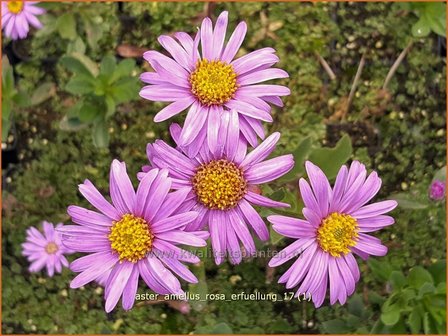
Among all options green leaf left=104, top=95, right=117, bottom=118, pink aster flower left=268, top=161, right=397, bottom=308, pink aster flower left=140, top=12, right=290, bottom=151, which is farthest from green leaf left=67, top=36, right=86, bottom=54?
pink aster flower left=268, top=161, right=397, bottom=308

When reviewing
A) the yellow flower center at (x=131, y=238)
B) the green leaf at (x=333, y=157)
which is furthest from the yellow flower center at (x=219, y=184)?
the green leaf at (x=333, y=157)

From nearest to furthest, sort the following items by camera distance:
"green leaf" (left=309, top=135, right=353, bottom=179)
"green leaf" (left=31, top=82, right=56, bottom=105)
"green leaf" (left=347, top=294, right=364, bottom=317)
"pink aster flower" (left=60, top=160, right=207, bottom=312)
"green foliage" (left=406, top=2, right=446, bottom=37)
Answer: "pink aster flower" (left=60, top=160, right=207, bottom=312)
"green leaf" (left=309, top=135, right=353, bottom=179)
"green leaf" (left=347, top=294, right=364, bottom=317)
"green foliage" (left=406, top=2, right=446, bottom=37)
"green leaf" (left=31, top=82, right=56, bottom=105)

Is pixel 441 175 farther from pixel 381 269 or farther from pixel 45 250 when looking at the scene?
pixel 45 250

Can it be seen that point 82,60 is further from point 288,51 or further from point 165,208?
point 165,208

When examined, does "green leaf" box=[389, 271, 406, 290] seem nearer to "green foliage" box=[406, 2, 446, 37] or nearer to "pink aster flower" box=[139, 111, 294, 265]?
"pink aster flower" box=[139, 111, 294, 265]

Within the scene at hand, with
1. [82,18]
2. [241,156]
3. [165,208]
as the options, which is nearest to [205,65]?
[241,156]

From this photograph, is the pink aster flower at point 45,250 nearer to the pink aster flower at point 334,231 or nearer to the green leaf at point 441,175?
the pink aster flower at point 334,231
